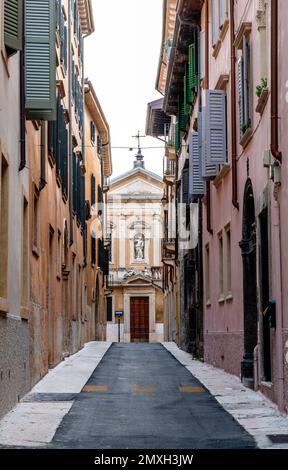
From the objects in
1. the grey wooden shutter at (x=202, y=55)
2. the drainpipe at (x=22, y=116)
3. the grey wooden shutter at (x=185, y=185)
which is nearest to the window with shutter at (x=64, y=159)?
the grey wooden shutter at (x=202, y=55)

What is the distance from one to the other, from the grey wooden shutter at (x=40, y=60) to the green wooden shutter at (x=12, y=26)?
264cm

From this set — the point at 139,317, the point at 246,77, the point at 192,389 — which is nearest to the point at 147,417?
the point at 192,389

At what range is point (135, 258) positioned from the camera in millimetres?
67062

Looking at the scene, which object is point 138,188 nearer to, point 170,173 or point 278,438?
point 170,173

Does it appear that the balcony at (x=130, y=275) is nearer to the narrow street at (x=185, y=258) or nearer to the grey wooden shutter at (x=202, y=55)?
the narrow street at (x=185, y=258)

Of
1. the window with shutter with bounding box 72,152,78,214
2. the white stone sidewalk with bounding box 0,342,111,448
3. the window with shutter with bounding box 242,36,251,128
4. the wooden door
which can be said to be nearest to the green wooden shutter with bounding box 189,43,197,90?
the window with shutter with bounding box 72,152,78,214

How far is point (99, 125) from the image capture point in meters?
47.0

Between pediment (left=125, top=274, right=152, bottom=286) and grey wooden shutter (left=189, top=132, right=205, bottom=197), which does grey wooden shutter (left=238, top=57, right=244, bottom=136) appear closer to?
grey wooden shutter (left=189, top=132, right=205, bottom=197)

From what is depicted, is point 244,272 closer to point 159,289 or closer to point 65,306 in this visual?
point 65,306

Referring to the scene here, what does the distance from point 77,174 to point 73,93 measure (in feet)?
9.18

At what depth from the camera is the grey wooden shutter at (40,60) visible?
14.8 m

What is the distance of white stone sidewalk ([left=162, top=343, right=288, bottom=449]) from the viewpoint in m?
10.3

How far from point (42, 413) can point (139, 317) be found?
175 feet
